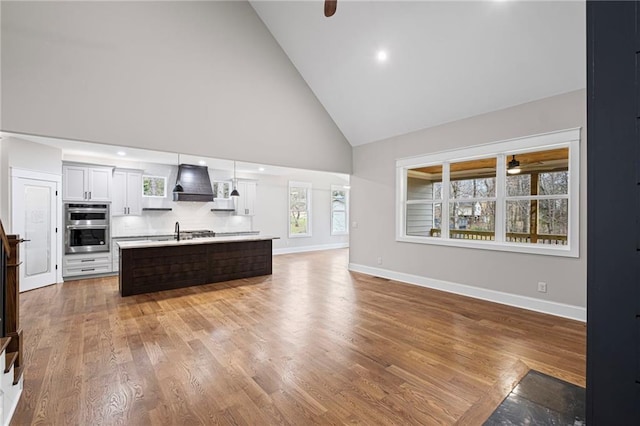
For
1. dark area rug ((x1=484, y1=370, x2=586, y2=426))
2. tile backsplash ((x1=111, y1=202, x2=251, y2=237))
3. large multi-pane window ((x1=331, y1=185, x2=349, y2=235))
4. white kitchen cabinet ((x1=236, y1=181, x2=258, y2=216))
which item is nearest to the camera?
dark area rug ((x1=484, y1=370, x2=586, y2=426))

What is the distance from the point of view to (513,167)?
4.37m

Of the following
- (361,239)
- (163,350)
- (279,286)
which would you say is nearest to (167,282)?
(279,286)

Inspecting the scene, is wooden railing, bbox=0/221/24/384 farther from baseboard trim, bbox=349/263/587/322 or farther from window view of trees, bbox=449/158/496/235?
window view of trees, bbox=449/158/496/235

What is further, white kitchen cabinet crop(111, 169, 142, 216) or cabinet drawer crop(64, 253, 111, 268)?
white kitchen cabinet crop(111, 169, 142, 216)

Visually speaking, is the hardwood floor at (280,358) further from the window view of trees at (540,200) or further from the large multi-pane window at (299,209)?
the large multi-pane window at (299,209)

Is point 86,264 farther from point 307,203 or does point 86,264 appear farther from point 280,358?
point 307,203

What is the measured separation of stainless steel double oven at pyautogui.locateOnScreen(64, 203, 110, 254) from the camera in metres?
5.81

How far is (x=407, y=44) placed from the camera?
419 cm

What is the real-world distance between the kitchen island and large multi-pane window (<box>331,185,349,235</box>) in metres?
4.99

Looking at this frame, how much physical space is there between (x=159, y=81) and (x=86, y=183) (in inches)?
128

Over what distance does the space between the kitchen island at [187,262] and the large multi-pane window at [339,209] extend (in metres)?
4.99

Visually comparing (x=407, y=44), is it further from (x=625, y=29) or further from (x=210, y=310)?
(x=210, y=310)

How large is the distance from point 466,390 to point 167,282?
4822mm

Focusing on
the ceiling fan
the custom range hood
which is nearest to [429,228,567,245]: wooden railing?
the ceiling fan
